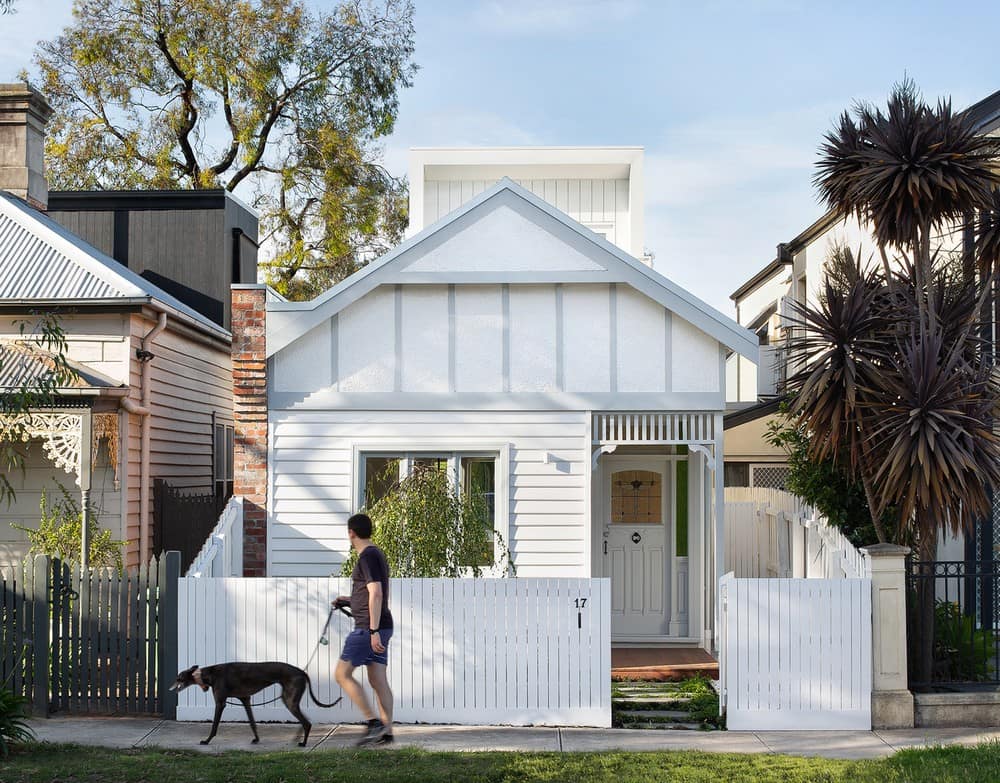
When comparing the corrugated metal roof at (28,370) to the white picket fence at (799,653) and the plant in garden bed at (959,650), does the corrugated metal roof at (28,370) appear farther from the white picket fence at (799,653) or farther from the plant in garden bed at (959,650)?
the plant in garden bed at (959,650)

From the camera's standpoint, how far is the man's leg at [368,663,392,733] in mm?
9195

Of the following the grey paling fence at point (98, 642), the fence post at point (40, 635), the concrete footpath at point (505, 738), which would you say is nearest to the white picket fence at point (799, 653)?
the concrete footpath at point (505, 738)

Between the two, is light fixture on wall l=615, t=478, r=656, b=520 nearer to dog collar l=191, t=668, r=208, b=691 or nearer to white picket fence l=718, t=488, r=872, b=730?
white picket fence l=718, t=488, r=872, b=730

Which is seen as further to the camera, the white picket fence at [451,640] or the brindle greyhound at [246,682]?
the white picket fence at [451,640]

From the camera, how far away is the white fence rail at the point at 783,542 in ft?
37.1

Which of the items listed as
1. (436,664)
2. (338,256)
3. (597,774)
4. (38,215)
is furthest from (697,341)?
(338,256)

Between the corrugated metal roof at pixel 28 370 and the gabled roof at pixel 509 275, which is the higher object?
the gabled roof at pixel 509 275

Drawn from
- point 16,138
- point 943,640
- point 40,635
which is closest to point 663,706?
point 943,640

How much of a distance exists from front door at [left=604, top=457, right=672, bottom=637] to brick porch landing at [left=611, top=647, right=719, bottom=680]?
591 millimetres

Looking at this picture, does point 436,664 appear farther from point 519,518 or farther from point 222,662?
point 519,518

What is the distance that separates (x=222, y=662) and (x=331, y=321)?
4.27m

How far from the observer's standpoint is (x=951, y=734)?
9.87 metres

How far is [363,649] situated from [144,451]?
22.3ft

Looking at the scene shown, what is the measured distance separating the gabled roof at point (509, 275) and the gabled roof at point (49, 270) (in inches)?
98.4
